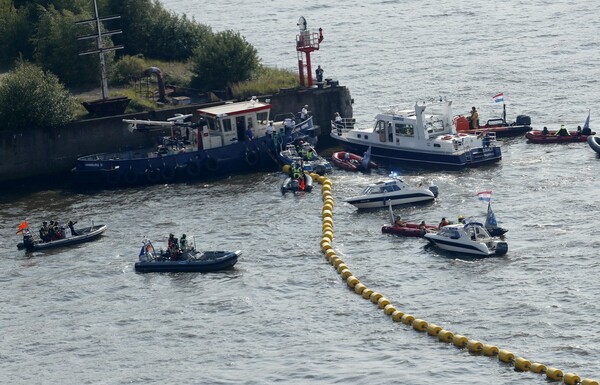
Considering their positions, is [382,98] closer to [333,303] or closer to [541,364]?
[333,303]

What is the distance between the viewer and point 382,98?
96.3 metres

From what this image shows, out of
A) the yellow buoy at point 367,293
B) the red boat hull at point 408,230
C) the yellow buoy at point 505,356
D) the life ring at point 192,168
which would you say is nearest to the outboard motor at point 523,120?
the life ring at point 192,168

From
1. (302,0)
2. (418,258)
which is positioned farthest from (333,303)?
(302,0)

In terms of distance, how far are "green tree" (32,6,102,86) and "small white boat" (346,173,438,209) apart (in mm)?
26450

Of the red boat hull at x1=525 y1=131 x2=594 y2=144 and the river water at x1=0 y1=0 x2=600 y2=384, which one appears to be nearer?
the river water at x1=0 y1=0 x2=600 y2=384

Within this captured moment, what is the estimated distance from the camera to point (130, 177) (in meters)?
76.8

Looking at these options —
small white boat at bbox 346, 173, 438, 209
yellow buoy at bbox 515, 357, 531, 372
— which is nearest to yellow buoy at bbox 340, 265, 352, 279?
small white boat at bbox 346, 173, 438, 209

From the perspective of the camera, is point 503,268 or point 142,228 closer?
point 503,268

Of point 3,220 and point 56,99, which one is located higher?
point 56,99

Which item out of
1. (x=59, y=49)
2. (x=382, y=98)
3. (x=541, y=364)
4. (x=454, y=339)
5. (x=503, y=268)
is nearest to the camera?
(x=541, y=364)

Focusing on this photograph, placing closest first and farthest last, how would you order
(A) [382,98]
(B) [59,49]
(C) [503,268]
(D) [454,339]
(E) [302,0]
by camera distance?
(D) [454,339] < (C) [503,268] < (B) [59,49] < (A) [382,98] < (E) [302,0]

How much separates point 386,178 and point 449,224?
405 inches

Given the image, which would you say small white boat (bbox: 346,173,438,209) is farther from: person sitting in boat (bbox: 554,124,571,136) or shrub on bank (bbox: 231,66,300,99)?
shrub on bank (bbox: 231,66,300,99)

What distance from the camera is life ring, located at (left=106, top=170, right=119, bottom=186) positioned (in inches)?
3009
